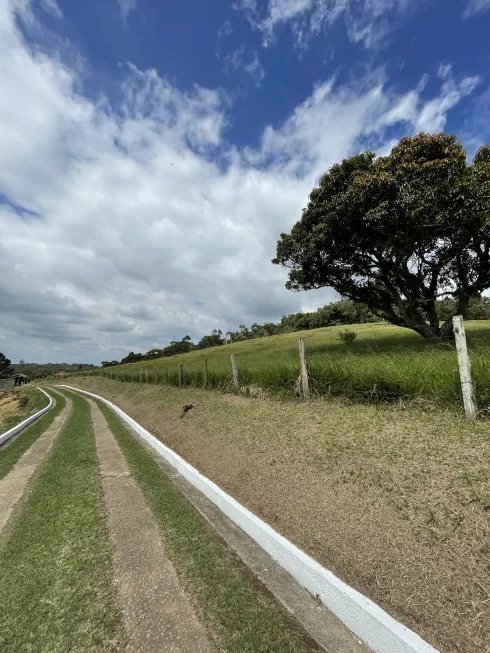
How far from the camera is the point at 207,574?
319 centimetres

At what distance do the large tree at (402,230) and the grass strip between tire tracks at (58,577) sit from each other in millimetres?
12983

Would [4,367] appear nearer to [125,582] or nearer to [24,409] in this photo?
[24,409]

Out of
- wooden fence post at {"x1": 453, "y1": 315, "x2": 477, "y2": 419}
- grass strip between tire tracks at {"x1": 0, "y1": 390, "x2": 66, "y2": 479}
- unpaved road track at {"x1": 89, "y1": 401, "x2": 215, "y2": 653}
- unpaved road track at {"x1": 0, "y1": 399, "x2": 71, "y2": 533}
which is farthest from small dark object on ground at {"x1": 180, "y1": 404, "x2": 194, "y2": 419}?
wooden fence post at {"x1": 453, "y1": 315, "x2": 477, "y2": 419}

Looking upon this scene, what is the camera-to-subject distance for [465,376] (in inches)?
180

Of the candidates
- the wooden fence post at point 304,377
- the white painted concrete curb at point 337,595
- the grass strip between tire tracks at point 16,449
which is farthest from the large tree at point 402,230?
the grass strip between tire tracks at point 16,449

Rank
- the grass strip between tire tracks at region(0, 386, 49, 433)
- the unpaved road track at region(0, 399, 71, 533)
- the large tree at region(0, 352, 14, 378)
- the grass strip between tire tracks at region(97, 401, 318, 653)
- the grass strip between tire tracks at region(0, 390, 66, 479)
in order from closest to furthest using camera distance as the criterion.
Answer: the grass strip between tire tracks at region(97, 401, 318, 653)
the unpaved road track at region(0, 399, 71, 533)
the grass strip between tire tracks at region(0, 390, 66, 479)
the grass strip between tire tracks at region(0, 386, 49, 433)
the large tree at region(0, 352, 14, 378)

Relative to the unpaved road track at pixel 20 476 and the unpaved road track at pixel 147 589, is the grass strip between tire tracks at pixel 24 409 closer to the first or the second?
the unpaved road track at pixel 20 476

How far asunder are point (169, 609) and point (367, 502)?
221 centimetres

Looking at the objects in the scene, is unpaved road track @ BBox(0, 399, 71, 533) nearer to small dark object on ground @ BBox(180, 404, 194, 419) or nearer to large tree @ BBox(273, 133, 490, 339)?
small dark object on ground @ BBox(180, 404, 194, 419)

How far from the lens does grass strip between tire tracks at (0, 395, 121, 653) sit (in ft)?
8.21

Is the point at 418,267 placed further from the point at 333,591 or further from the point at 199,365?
the point at 333,591

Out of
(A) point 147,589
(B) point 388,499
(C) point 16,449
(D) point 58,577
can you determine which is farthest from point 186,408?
(B) point 388,499

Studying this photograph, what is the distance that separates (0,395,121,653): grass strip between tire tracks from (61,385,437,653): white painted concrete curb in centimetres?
163

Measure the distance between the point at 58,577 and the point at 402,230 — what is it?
1481 centimetres
